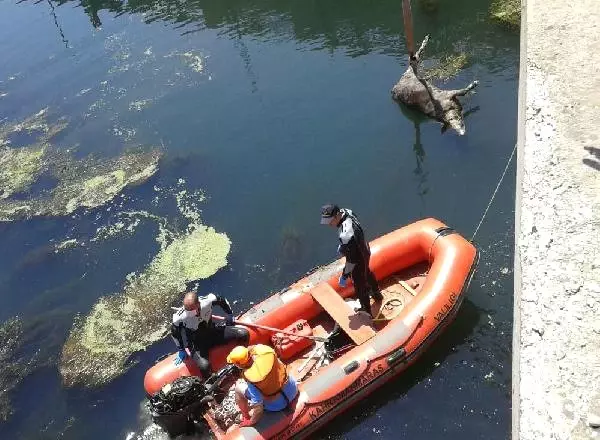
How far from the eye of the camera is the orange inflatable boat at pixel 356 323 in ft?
28.2

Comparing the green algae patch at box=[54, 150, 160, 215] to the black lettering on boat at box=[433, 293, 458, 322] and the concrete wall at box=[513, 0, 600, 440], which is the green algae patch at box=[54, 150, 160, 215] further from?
the concrete wall at box=[513, 0, 600, 440]

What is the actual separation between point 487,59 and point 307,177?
7.44 meters

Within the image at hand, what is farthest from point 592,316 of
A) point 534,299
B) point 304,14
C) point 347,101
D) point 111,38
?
point 111,38

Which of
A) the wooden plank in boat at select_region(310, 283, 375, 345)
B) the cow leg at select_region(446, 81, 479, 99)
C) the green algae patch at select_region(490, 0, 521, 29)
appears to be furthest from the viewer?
the green algae patch at select_region(490, 0, 521, 29)

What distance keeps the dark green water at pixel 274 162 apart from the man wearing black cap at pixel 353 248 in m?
1.63

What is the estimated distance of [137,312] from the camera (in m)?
12.0

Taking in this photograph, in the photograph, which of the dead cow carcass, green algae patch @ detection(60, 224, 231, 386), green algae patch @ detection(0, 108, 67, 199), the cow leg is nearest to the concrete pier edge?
the cow leg

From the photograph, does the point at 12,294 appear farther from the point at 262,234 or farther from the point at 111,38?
the point at 111,38

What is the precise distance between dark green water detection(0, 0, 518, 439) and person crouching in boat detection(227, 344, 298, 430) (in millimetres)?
1367

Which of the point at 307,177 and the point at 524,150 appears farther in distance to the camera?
the point at 307,177

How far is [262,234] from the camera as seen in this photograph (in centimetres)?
1359

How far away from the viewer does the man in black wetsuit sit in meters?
8.95

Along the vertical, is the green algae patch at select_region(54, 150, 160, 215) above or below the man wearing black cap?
below

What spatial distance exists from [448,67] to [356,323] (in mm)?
11364
